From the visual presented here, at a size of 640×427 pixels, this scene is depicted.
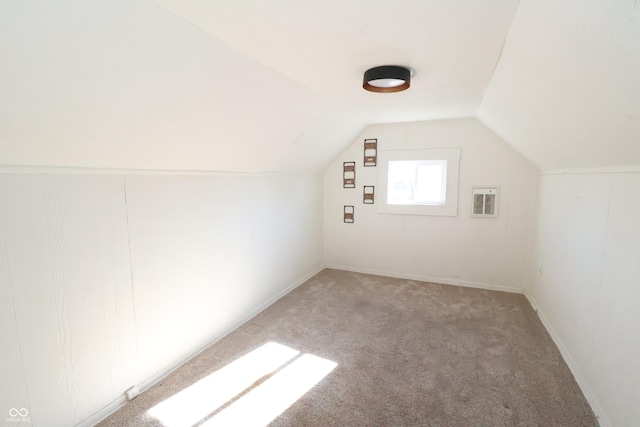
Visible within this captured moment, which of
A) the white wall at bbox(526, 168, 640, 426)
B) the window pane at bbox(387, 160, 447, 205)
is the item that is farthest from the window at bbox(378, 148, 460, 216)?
the white wall at bbox(526, 168, 640, 426)

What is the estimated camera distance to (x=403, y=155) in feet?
12.9

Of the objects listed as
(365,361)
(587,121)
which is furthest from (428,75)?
(365,361)

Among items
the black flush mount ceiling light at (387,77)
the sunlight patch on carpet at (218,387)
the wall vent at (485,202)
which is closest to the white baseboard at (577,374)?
the wall vent at (485,202)

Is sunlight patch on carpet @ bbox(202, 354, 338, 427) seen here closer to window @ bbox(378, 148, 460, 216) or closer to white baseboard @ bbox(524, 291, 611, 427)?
white baseboard @ bbox(524, 291, 611, 427)

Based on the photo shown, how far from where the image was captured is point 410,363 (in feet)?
7.32

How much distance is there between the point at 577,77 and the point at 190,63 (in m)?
1.80

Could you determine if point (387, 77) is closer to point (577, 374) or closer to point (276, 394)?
point (276, 394)

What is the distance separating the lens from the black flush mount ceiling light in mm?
1900

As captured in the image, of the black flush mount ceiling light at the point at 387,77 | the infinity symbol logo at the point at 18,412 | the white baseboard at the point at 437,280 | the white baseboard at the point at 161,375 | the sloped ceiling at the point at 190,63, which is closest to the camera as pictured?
the sloped ceiling at the point at 190,63

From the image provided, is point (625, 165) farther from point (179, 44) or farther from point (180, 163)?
point (180, 163)

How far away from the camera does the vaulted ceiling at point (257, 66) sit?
1.05 meters

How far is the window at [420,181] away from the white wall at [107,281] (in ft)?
6.82

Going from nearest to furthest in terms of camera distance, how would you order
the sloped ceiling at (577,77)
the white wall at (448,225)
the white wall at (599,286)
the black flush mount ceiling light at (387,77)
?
the sloped ceiling at (577,77), the white wall at (599,286), the black flush mount ceiling light at (387,77), the white wall at (448,225)

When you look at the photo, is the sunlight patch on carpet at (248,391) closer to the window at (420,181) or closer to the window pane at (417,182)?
the window at (420,181)
